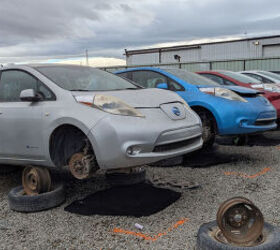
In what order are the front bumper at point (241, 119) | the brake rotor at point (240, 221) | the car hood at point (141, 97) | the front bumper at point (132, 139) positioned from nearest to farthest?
the brake rotor at point (240, 221) → the front bumper at point (132, 139) → the car hood at point (141, 97) → the front bumper at point (241, 119)

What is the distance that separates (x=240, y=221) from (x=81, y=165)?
62.9 inches

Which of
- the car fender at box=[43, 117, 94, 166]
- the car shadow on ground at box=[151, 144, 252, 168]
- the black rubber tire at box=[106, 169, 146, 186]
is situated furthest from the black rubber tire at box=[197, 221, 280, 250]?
the car shadow on ground at box=[151, 144, 252, 168]

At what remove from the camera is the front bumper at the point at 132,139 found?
3.21m

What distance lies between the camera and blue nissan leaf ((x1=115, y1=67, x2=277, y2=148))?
4.99 m

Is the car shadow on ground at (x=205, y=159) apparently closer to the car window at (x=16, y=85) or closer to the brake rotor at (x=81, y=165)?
the brake rotor at (x=81, y=165)

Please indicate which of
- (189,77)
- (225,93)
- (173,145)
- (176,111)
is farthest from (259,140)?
(173,145)

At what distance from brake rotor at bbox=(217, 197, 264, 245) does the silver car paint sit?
1020 millimetres

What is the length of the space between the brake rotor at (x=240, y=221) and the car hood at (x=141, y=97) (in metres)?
1.44

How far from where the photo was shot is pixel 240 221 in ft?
8.38

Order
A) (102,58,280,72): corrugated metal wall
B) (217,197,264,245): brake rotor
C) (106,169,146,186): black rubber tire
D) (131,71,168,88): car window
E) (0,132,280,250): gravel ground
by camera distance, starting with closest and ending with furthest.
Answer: (217,197,264,245): brake rotor, (0,132,280,250): gravel ground, (106,169,146,186): black rubber tire, (131,71,168,88): car window, (102,58,280,72): corrugated metal wall

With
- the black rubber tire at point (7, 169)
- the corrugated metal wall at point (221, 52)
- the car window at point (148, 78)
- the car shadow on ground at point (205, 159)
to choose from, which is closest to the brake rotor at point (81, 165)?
the car shadow on ground at point (205, 159)

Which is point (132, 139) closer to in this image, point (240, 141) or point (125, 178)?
point (125, 178)

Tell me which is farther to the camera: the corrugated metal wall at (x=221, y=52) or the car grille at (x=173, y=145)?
the corrugated metal wall at (x=221, y=52)

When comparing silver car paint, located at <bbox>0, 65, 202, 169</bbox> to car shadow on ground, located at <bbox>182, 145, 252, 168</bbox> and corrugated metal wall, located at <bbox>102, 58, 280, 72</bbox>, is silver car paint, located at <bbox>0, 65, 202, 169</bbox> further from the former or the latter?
corrugated metal wall, located at <bbox>102, 58, 280, 72</bbox>
